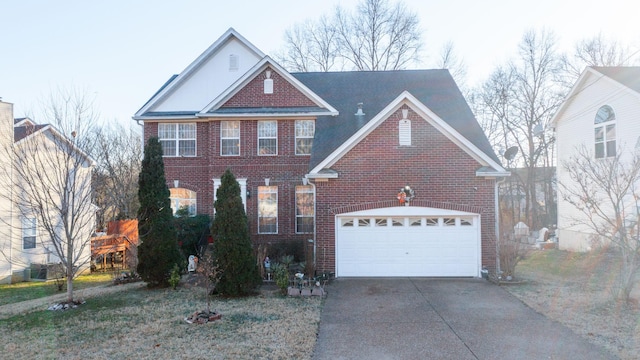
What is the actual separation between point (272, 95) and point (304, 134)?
198 cm

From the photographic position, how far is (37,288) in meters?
15.3

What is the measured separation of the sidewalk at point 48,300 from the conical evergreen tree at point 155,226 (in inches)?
49.3

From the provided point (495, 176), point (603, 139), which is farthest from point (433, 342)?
point (603, 139)

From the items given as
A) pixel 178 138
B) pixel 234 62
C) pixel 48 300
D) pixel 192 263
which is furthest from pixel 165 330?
pixel 234 62

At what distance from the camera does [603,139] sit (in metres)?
18.5

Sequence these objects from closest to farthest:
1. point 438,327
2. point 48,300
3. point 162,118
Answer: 1. point 438,327
2. point 48,300
3. point 162,118

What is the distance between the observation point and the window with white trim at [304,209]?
17688mm

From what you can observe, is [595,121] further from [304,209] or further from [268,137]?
[268,137]

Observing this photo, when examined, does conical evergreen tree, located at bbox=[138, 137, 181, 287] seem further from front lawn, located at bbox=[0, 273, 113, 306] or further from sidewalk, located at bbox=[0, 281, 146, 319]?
front lawn, located at bbox=[0, 273, 113, 306]

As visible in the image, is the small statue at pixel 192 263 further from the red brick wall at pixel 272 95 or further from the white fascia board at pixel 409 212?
the red brick wall at pixel 272 95

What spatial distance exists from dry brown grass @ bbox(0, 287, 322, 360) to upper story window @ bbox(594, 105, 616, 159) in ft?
47.7

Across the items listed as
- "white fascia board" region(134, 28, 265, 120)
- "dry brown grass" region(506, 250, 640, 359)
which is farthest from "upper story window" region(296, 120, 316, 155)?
"dry brown grass" region(506, 250, 640, 359)

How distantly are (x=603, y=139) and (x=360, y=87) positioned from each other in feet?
33.3

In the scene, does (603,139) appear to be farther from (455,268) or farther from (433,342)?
(433,342)
